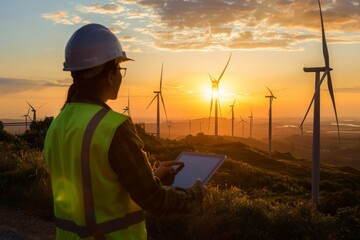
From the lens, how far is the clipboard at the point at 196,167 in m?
3.31

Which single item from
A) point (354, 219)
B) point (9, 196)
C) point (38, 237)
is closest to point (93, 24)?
point (38, 237)

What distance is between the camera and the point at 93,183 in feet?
8.00

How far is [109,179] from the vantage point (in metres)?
2.44

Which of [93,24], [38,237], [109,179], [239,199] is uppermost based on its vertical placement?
[93,24]

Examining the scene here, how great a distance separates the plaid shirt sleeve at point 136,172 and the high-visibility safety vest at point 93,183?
0.14ft

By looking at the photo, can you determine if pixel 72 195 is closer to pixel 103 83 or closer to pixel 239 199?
pixel 103 83

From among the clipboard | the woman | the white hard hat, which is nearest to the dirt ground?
the clipboard

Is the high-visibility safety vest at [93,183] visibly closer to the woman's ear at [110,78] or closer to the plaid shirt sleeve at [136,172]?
the plaid shirt sleeve at [136,172]

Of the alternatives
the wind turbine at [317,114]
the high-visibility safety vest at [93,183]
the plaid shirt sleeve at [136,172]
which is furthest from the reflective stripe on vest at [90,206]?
the wind turbine at [317,114]

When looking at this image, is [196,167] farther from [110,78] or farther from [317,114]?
[317,114]

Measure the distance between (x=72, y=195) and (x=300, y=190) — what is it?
25556 millimetres

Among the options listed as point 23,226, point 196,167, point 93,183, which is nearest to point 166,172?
point 196,167

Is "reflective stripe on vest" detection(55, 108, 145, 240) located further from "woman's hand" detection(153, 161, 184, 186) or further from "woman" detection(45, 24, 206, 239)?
"woman's hand" detection(153, 161, 184, 186)

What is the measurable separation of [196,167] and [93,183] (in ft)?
3.55
